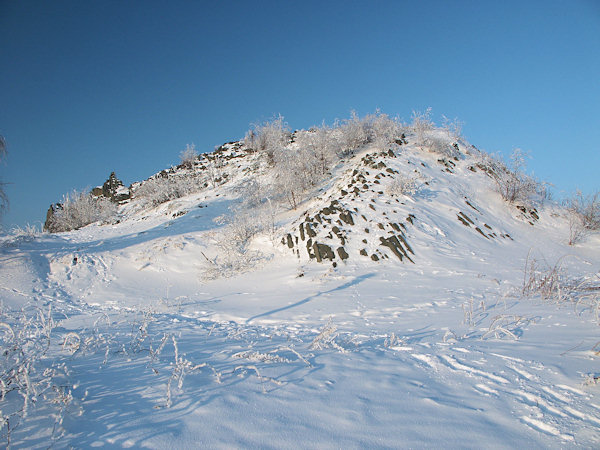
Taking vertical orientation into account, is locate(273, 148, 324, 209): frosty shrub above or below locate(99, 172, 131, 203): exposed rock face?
below

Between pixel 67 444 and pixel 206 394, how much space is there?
651 mm

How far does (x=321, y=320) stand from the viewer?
15.2 ft

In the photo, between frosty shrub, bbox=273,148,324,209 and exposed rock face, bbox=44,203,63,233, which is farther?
exposed rock face, bbox=44,203,63,233

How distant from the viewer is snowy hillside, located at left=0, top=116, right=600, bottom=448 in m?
1.43

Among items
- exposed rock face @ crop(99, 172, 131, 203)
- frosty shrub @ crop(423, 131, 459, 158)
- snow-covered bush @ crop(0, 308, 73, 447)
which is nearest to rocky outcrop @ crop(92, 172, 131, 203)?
exposed rock face @ crop(99, 172, 131, 203)

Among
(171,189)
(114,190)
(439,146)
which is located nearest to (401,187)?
Answer: (439,146)

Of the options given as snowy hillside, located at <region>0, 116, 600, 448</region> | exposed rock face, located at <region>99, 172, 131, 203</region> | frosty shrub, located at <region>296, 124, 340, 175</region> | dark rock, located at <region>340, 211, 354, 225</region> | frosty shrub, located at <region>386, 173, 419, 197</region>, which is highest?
exposed rock face, located at <region>99, 172, 131, 203</region>

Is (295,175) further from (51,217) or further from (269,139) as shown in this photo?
(51,217)

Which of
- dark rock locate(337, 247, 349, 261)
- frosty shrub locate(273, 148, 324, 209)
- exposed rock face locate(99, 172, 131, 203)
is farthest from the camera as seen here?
exposed rock face locate(99, 172, 131, 203)

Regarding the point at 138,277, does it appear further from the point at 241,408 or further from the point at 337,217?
the point at 241,408

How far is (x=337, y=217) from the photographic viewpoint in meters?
9.94

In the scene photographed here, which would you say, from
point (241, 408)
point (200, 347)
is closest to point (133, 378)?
point (241, 408)

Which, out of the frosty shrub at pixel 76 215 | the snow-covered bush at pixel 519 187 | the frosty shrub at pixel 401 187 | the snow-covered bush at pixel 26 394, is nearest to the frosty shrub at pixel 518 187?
the snow-covered bush at pixel 519 187

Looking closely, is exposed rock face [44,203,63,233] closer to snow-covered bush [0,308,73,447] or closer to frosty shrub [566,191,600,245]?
snow-covered bush [0,308,73,447]
